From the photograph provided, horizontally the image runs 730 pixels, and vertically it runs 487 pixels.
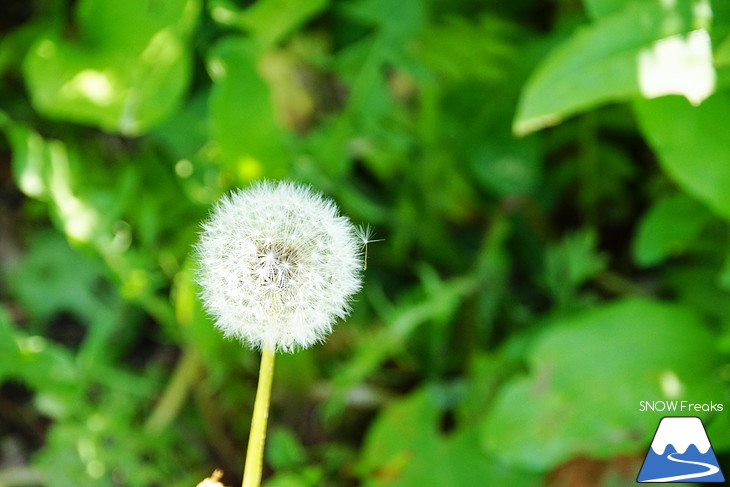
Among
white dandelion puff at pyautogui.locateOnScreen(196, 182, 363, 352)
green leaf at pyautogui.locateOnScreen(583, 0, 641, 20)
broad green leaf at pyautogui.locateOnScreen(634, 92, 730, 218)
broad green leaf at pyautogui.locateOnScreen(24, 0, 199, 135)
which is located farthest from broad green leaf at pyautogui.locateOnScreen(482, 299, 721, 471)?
broad green leaf at pyautogui.locateOnScreen(24, 0, 199, 135)

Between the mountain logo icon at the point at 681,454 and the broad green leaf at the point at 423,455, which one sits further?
the broad green leaf at the point at 423,455

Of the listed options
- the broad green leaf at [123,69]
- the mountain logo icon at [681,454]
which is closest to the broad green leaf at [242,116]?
the broad green leaf at [123,69]

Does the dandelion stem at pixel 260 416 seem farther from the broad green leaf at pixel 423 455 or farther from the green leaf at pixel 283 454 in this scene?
the broad green leaf at pixel 423 455

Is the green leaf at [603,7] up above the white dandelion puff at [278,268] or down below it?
above

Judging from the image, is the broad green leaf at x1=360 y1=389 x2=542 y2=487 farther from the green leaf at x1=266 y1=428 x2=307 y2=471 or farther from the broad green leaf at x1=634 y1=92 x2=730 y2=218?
the broad green leaf at x1=634 y1=92 x2=730 y2=218

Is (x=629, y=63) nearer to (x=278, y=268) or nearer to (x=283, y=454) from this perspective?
(x=278, y=268)

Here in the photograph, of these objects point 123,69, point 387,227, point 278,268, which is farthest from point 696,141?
point 123,69

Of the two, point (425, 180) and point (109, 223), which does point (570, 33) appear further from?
point (109, 223)
